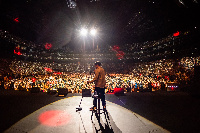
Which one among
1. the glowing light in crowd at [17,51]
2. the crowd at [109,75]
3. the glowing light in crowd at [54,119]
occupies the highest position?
the glowing light in crowd at [17,51]

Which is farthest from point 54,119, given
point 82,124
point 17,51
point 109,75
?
point 17,51

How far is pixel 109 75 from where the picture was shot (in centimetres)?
2025

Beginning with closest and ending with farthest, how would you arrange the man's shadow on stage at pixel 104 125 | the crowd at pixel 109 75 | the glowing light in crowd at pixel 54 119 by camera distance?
1. the man's shadow on stage at pixel 104 125
2. the glowing light in crowd at pixel 54 119
3. the crowd at pixel 109 75

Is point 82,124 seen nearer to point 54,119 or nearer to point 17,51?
point 54,119

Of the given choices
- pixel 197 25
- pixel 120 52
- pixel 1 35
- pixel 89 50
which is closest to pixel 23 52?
pixel 1 35

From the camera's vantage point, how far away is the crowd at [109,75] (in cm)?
1167

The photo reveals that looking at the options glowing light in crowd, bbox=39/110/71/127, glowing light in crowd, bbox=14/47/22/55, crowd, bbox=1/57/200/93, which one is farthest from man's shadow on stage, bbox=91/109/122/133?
glowing light in crowd, bbox=14/47/22/55

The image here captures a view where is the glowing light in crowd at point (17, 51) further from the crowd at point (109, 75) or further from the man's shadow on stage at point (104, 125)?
the man's shadow on stage at point (104, 125)

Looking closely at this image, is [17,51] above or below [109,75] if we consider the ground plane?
above

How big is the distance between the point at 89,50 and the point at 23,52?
14.3 m

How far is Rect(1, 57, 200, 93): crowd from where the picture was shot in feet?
38.3

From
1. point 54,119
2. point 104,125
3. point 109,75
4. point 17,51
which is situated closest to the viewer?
point 104,125

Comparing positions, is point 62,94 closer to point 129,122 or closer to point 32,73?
point 129,122

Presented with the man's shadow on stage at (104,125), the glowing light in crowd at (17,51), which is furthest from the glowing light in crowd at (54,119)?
the glowing light in crowd at (17,51)
